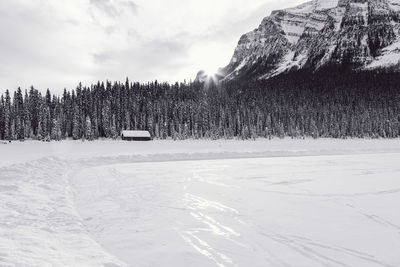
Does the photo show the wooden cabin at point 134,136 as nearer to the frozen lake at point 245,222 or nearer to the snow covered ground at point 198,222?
the snow covered ground at point 198,222

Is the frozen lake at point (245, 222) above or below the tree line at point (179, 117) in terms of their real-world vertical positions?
below

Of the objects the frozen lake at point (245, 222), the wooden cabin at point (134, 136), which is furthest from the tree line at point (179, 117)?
the frozen lake at point (245, 222)

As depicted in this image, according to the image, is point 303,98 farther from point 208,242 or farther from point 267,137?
point 208,242

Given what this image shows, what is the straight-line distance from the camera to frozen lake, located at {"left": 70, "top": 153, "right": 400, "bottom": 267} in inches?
320

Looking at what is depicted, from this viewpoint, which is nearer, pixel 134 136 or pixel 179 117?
pixel 134 136

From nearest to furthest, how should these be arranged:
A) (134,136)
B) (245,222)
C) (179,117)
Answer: (245,222) → (134,136) → (179,117)

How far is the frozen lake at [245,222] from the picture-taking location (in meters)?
8.14

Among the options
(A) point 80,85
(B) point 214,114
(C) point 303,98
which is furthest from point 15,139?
(C) point 303,98

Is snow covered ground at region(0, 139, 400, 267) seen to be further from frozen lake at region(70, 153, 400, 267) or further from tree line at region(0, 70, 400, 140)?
tree line at region(0, 70, 400, 140)

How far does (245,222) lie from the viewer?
11.3m

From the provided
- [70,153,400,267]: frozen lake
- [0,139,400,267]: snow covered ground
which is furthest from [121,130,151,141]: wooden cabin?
[70,153,400,267]: frozen lake

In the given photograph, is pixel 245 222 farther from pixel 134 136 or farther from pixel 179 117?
pixel 179 117

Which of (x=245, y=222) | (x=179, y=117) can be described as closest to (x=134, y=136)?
(x=179, y=117)

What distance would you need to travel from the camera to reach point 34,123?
113500 mm
